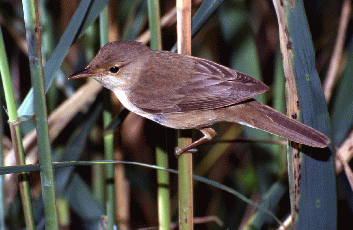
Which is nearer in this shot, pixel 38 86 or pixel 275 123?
pixel 38 86

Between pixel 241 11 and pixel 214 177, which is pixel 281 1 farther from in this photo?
pixel 214 177

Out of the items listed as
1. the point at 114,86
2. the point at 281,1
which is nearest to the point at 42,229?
the point at 114,86

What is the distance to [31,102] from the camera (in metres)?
1.29

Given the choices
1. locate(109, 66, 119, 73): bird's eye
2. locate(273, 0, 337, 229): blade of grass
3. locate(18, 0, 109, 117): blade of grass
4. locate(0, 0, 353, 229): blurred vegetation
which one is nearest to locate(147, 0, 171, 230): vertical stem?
locate(0, 0, 353, 229): blurred vegetation

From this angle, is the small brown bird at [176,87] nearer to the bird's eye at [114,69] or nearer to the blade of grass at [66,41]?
the bird's eye at [114,69]

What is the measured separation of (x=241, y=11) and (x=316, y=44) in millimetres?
1021

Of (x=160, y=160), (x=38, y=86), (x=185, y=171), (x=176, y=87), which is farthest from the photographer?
(x=176, y=87)

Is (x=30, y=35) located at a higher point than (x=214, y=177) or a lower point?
higher

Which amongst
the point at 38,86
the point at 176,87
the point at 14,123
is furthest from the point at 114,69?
the point at 38,86

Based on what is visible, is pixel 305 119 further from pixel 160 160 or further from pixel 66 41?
pixel 66 41

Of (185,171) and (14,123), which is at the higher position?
(14,123)

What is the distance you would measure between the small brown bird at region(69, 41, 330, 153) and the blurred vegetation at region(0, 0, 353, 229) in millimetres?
97

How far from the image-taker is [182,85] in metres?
1.65

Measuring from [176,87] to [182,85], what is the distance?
0.03 m
